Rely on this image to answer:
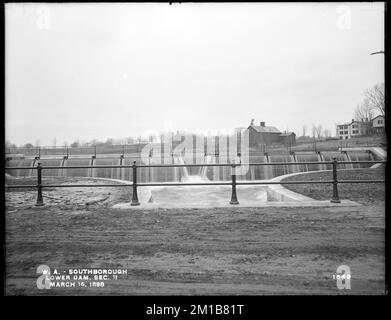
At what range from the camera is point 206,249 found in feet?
9.41

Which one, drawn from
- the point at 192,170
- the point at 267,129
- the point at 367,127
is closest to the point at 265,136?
the point at 267,129

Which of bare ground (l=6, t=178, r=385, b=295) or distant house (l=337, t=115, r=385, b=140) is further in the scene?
distant house (l=337, t=115, r=385, b=140)

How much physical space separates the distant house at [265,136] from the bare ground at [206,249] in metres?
20.9

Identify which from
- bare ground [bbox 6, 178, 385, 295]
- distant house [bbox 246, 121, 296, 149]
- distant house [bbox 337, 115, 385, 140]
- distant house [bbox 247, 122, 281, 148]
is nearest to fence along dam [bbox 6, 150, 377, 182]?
distant house [bbox 337, 115, 385, 140]

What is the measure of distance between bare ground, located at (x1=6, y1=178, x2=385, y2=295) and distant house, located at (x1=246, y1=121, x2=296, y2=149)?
20.9m

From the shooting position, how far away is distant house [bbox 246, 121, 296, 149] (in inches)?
992

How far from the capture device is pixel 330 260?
2553 millimetres

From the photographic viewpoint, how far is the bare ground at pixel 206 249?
226cm

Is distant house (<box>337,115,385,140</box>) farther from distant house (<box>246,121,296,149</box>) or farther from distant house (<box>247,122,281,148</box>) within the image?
distant house (<box>247,122,281,148</box>)

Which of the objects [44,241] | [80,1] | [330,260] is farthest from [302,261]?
[80,1]

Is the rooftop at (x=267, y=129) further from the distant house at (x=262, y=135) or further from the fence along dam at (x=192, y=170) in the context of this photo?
the fence along dam at (x=192, y=170)

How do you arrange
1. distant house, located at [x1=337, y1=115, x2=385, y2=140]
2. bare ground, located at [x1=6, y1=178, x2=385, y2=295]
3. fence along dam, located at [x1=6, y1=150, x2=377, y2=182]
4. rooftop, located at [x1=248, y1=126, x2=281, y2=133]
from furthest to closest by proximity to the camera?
rooftop, located at [x1=248, y1=126, x2=281, y2=133] < fence along dam, located at [x1=6, y1=150, x2=377, y2=182] < distant house, located at [x1=337, y1=115, x2=385, y2=140] < bare ground, located at [x1=6, y1=178, x2=385, y2=295]

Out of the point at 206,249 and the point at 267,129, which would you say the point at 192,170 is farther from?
the point at 267,129

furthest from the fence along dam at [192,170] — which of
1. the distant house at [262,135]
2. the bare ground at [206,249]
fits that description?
the distant house at [262,135]
